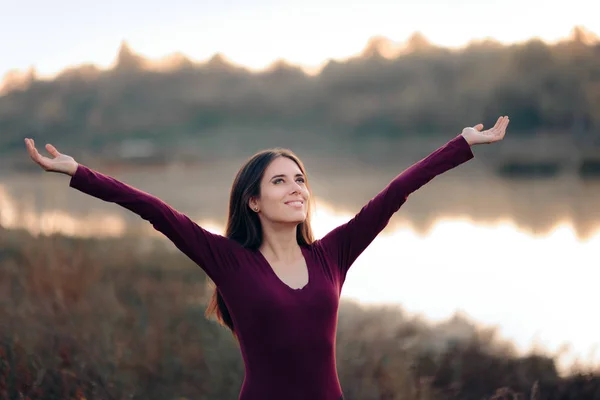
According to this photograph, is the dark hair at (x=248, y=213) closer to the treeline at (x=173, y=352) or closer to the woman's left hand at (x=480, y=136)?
the woman's left hand at (x=480, y=136)

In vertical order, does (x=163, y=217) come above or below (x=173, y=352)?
above

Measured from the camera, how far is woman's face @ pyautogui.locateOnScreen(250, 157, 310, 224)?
2.49 meters

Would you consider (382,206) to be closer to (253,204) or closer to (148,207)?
(253,204)

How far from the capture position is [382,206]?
2.67 m

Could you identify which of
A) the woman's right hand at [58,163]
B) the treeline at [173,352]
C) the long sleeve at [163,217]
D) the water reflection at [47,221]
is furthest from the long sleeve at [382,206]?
the water reflection at [47,221]

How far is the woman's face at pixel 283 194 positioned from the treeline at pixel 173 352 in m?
2.01

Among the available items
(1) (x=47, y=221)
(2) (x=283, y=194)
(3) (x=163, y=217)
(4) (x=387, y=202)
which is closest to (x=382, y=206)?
(4) (x=387, y=202)

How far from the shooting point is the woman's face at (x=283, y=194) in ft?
8.18

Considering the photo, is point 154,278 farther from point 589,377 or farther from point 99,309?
point 589,377

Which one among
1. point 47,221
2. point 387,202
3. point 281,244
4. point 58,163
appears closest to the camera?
point 58,163

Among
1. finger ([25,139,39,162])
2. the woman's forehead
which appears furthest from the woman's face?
finger ([25,139,39,162])

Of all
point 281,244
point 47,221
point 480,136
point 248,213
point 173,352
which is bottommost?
point 173,352

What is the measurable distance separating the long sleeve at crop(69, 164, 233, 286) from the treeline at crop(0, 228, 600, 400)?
1.95 m

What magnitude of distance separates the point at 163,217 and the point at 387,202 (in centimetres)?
86
